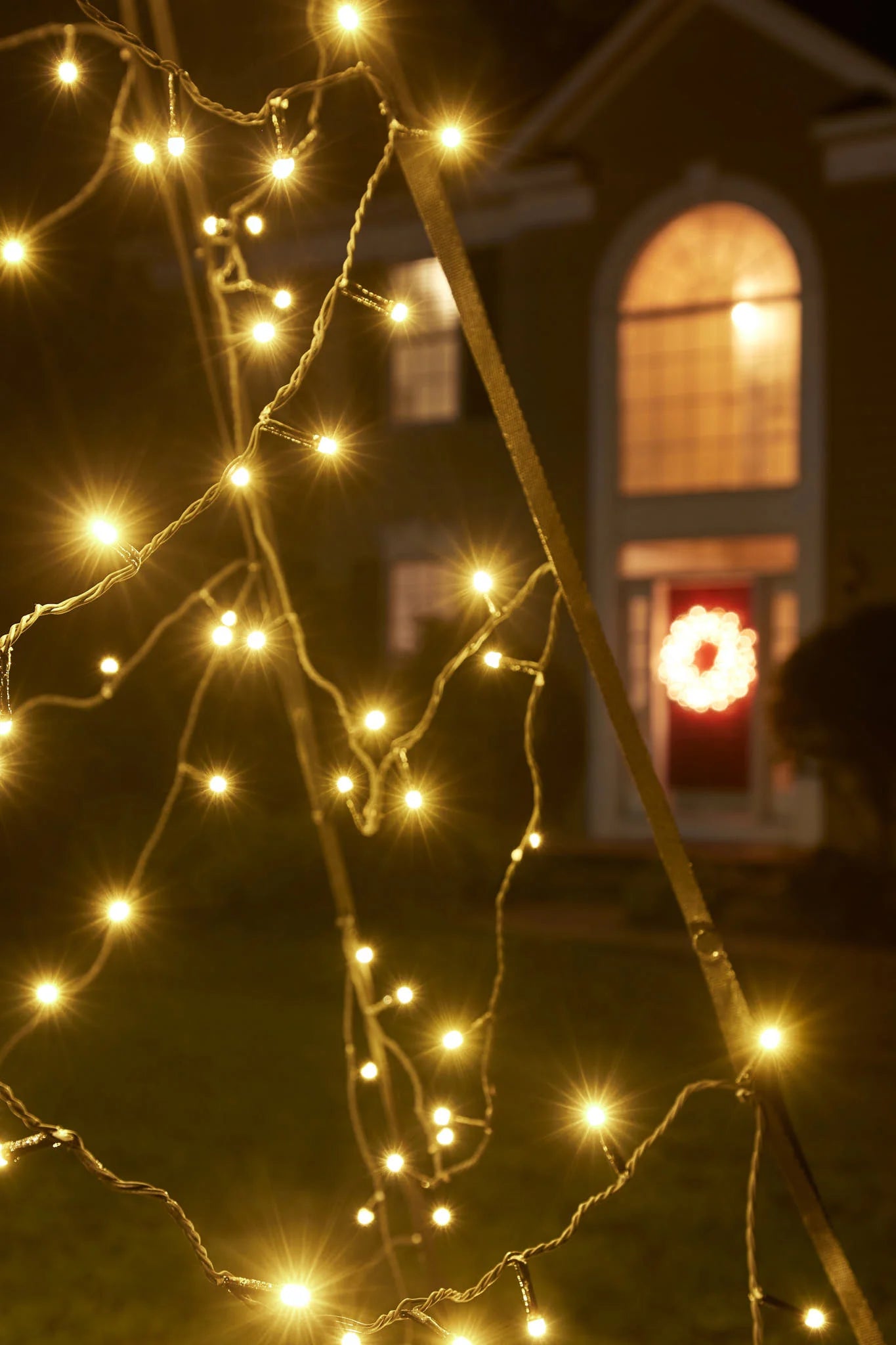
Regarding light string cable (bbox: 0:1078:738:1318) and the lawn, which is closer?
light string cable (bbox: 0:1078:738:1318)

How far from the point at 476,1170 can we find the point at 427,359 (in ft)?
30.3

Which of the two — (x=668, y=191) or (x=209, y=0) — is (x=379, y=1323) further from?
(x=668, y=191)

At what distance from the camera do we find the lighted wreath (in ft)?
38.0

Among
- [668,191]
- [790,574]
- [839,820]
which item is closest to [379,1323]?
[839,820]

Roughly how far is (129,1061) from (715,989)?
4292mm

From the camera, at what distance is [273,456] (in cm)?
851

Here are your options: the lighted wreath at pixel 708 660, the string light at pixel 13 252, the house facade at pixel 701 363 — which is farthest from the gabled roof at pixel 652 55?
the string light at pixel 13 252

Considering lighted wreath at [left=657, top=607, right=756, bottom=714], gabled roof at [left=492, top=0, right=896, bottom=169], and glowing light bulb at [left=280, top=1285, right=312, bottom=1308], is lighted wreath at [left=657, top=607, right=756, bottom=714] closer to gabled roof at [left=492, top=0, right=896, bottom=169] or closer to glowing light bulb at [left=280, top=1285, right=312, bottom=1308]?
gabled roof at [left=492, top=0, right=896, bottom=169]

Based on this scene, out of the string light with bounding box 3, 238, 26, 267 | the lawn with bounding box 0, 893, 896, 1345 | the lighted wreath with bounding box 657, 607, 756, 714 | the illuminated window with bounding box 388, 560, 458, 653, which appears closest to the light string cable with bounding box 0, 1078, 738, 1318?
the lawn with bounding box 0, 893, 896, 1345

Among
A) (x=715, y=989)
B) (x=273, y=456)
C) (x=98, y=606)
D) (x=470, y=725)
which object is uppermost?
(x=273, y=456)

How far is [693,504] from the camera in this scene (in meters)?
11.4

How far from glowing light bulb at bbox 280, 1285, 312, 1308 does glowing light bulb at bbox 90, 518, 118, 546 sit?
112cm

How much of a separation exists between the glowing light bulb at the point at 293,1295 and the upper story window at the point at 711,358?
386 inches

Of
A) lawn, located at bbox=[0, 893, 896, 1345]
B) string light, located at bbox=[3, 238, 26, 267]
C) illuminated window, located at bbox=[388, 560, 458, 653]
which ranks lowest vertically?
lawn, located at bbox=[0, 893, 896, 1345]
